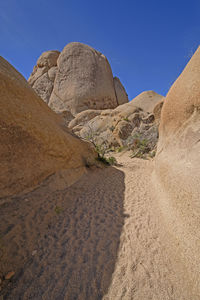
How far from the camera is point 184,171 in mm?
2260

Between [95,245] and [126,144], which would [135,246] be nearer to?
[95,245]

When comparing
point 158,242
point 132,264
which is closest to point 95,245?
point 132,264

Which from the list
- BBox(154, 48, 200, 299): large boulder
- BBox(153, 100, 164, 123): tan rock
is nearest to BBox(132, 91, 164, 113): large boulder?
BBox(153, 100, 164, 123): tan rock

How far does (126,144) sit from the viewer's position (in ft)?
30.2

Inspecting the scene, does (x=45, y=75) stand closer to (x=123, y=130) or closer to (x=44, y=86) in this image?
(x=44, y=86)

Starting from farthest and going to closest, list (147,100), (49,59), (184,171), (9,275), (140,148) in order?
(49,59)
(147,100)
(140,148)
(184,171)
(9,275)

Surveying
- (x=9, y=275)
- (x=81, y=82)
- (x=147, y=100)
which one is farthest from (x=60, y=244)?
(x=81, y=82)

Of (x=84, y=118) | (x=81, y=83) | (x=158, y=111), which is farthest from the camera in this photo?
(x=81, y=83)

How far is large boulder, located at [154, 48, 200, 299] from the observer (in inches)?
69.7

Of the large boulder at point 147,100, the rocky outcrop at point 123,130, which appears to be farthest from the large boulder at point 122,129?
the large boulder at point 147,100

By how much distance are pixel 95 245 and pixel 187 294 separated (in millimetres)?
1233

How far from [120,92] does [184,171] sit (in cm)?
2006

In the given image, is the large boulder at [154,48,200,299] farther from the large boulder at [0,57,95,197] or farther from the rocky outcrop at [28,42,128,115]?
the rocky outcrop at [28,42,128,115]

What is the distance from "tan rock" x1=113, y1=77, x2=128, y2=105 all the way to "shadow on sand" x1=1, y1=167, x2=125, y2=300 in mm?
18578
